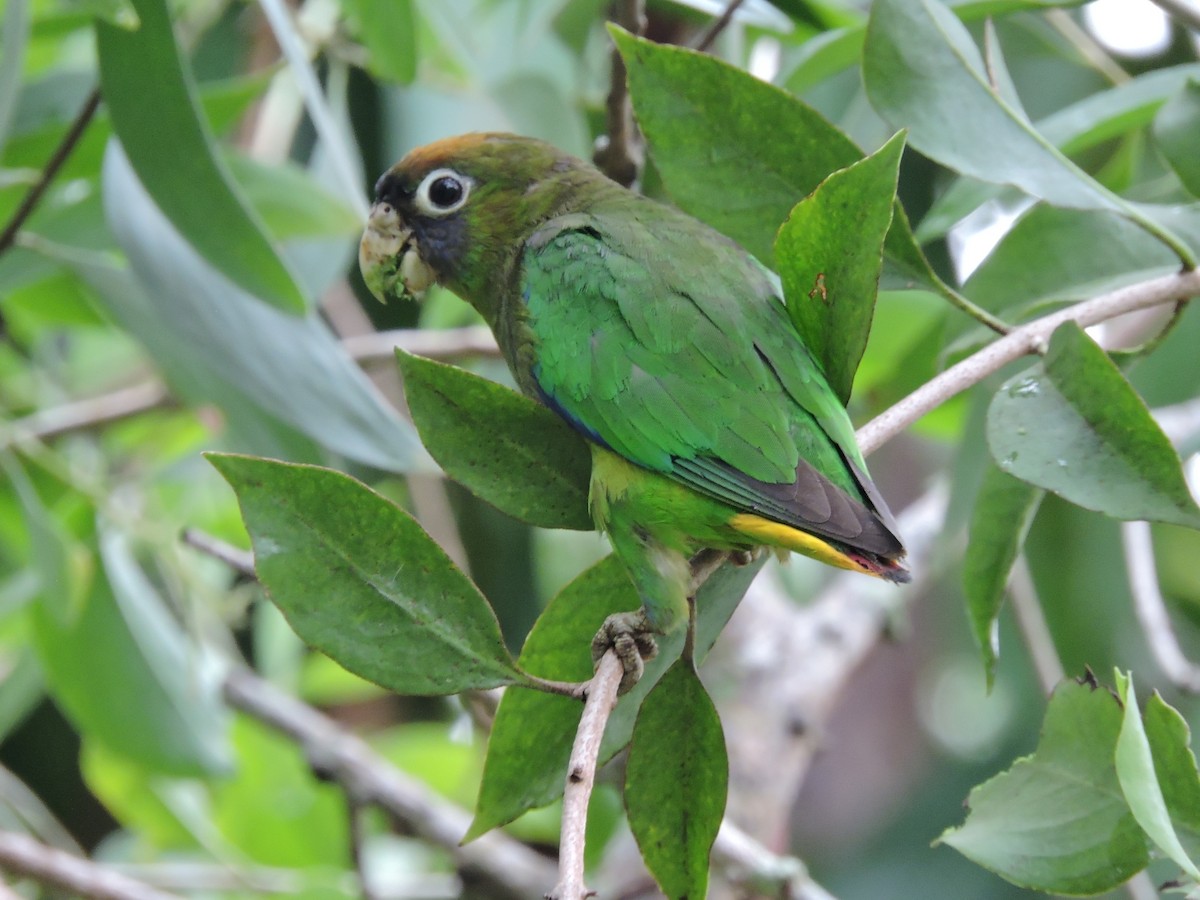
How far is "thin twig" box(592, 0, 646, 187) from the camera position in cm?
178

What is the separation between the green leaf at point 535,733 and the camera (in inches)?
47.1

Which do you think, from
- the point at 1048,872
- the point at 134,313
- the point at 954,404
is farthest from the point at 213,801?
the point at 1048,872

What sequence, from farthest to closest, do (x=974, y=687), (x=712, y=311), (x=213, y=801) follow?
(x=974, y=687) < (x=213, y=801) < (x=712, y=311)

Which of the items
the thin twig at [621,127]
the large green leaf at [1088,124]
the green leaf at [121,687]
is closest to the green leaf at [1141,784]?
the large green leaf at [1088,124]

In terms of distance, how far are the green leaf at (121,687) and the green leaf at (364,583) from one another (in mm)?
1369

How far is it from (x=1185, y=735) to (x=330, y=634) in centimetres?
71

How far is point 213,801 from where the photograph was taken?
3.28 m

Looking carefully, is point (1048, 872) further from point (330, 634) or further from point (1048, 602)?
point (1048, 602)

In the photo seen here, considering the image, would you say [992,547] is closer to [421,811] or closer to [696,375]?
[696,375]

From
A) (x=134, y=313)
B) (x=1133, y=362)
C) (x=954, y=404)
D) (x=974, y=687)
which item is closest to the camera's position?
(x=1133, y=362)

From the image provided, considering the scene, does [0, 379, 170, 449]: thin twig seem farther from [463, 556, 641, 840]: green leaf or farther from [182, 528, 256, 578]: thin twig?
[463, 556, 641, 840]: green leaf

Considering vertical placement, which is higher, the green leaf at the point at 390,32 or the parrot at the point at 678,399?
the green leaf at the point at 390,32

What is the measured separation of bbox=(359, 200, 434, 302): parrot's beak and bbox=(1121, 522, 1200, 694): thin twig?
4.21 ft

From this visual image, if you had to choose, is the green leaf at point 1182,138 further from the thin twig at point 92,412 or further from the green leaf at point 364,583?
the thin twig at point 92,412
